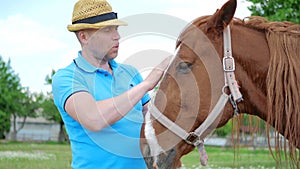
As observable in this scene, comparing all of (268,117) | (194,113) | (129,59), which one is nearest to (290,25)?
(268,117)

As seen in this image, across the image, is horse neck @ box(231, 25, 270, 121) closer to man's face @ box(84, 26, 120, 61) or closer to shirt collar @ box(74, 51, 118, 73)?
man's face @ box(84, 26, 120, 61)

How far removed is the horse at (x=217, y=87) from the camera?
301cm

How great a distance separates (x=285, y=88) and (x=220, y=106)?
42cm

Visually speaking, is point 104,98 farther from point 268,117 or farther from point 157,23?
point 268,117

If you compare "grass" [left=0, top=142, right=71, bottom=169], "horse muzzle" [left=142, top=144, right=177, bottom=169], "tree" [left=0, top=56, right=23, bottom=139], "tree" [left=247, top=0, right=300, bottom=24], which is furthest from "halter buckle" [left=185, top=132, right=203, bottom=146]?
"tree" [left=0, top=56, right=23, bottom=139]

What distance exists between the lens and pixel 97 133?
3.46 meters

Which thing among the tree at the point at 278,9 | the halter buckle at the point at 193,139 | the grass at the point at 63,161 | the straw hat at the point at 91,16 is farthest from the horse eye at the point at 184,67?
the tree at the point at 278,9

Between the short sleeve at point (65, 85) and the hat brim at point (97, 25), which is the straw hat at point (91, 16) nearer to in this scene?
the hat brim at point (97, 25)

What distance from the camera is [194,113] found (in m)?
3.04

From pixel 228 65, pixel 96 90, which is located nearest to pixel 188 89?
pixel 228 65

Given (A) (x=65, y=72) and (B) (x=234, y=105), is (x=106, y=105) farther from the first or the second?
(B) (x=234, y=105)

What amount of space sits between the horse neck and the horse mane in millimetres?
60

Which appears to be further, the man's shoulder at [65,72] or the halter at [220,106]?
the man's shoulder at [65,72]

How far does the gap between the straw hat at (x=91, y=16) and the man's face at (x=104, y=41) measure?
63 mm
